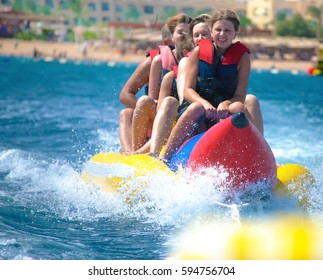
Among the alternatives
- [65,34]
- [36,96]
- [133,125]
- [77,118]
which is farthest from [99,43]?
[133,125]

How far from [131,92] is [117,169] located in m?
0.82

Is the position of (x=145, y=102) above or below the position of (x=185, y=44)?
below

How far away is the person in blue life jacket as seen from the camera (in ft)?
14.6

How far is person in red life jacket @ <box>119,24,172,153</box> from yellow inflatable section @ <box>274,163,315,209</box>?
1165 millimetres

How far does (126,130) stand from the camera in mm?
5328

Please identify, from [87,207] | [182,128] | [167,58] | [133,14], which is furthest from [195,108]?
[133,14]

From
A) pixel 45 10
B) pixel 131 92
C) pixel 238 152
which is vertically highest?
pixel 238 152

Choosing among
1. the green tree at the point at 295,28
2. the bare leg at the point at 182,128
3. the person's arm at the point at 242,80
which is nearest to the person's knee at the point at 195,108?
the bare leg at the point at 182,128

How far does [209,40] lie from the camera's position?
179 inches

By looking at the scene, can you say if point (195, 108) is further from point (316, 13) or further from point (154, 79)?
point (316, 13)

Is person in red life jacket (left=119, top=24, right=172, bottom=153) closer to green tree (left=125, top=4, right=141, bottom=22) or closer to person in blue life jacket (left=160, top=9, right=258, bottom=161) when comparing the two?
person in blue life jacket (left=160, top=9, right=258, bottom=161)

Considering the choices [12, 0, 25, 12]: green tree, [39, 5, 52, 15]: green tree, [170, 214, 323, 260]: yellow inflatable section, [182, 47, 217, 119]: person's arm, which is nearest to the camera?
[170, 214, 323, 260]: yellow inflatable section

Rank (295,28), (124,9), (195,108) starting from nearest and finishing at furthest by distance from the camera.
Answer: (195,108) → (295,28) → (124,9)

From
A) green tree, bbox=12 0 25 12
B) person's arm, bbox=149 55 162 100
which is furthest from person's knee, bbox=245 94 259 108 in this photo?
green tree, bbox=12 0 25 12
